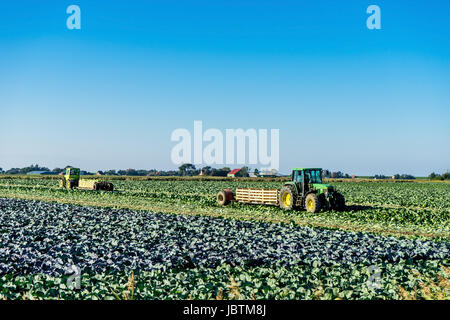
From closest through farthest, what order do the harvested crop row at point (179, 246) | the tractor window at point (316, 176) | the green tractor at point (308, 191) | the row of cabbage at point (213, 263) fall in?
1. the row of cabbage at point (213, 263)
2. the harvested crop row at point (179, 246)
3. the green tractor at point (308, 191)
4. the tractor window at point (316, 176)

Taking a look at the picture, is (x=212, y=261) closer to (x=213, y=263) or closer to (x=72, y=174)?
(x=213, y=263)

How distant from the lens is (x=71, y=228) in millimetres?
15320

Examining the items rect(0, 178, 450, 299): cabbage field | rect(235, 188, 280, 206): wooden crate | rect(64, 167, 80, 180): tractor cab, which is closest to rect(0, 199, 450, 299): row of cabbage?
rect(0, 178, 450, 299): cabbage field

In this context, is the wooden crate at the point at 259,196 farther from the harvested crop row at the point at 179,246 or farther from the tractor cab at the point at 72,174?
the tractor cab at the point at 72,174

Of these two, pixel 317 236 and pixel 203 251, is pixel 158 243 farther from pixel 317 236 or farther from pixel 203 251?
pixel 317 236

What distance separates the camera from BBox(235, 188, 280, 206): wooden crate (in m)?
23.5

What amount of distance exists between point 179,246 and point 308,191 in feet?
38.1

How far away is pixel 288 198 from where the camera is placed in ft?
74.5

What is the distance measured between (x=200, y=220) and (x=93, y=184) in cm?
2420

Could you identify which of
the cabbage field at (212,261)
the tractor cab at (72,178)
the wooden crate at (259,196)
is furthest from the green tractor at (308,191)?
the tractor cab at (72,178)

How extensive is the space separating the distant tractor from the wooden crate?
722 inches

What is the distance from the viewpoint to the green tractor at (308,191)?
21.4 metres

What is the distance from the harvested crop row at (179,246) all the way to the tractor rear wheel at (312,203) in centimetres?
532

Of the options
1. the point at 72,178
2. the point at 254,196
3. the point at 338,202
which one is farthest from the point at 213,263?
the point at 72,178
